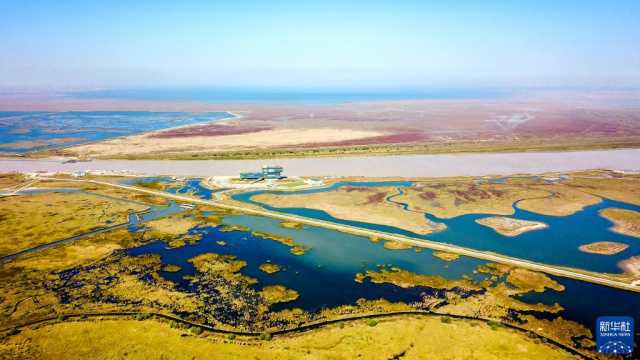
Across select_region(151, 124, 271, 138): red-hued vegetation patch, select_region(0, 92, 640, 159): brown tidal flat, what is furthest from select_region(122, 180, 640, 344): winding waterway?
select_region(151, 124, 271, 138): red-hued vegetation patch

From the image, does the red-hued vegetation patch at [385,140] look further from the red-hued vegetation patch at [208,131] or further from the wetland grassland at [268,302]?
the wetland grassland at [268,302]

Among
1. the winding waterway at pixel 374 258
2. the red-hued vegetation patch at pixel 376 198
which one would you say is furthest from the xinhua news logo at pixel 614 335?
the red-hued vegetation patch at pixel 376 198

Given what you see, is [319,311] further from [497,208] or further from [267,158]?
[267,158]

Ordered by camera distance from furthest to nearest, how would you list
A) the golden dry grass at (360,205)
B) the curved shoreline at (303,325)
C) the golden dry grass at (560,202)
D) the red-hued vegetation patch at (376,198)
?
the red-hued vegetation patch at (376,198) → the golden dry grass at (560,202) → the golden dry grass at (360,205) → the curved shoreline at (303,325)

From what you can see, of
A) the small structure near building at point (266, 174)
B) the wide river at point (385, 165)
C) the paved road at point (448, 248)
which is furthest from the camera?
the wide river at point (385, 165)

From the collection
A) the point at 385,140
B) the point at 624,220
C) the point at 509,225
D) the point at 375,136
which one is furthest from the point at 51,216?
the point at 375,136

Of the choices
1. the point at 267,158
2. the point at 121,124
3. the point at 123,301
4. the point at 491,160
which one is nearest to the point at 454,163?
the point at 491,160

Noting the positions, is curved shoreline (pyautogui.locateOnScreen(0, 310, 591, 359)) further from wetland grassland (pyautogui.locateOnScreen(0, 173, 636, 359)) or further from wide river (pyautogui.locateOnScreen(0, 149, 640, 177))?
wide river (pyautogui.locateOnScreen(0, 149, 640, 177))
